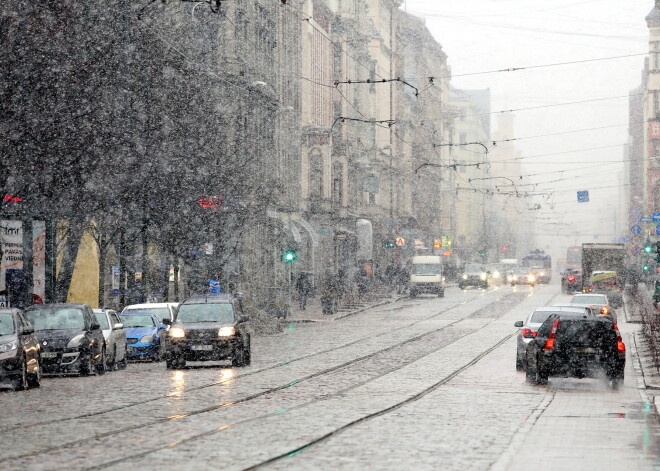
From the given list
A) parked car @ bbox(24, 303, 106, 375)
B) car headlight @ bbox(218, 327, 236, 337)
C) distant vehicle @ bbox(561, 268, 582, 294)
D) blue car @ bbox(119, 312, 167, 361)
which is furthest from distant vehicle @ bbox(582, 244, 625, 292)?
parked car @ bbox(24, 303, 106, 375)

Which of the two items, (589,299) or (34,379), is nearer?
(34,379)

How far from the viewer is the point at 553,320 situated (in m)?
23.7

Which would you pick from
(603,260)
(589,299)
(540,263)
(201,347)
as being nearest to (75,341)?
(201,347)

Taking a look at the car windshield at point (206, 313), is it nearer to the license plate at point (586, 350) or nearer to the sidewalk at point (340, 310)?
the license plate at point (586, 350)

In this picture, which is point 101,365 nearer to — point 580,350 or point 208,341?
point 208,341

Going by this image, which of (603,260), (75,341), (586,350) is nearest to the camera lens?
(586,350)

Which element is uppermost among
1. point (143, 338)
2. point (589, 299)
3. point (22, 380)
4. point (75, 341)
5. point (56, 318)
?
point (56, 318)

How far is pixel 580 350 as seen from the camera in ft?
75.6

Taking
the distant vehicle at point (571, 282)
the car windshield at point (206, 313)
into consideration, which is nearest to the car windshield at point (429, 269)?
the distant vehicle at point (571, 282)

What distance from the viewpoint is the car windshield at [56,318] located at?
87.8ft

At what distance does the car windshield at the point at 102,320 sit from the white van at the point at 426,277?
153 ft

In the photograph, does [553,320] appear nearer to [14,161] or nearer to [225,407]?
[225,407]

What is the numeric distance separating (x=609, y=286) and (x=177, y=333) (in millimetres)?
40081

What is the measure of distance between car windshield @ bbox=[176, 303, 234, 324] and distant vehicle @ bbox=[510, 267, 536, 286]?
70.9 metres
